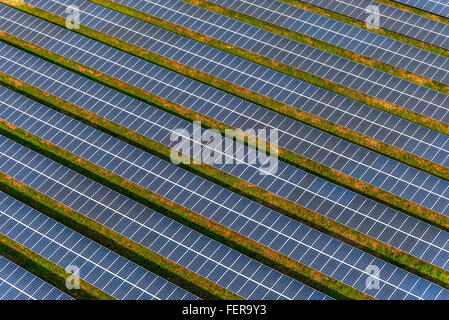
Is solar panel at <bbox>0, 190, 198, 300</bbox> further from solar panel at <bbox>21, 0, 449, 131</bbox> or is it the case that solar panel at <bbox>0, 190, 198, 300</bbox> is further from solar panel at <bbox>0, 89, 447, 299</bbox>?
solar panel at <bbox>21, 0, 449, 131</bbox>

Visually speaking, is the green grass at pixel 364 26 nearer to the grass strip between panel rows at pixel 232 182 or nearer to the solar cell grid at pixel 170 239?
the grass strip between panel rows at pixel 232 182

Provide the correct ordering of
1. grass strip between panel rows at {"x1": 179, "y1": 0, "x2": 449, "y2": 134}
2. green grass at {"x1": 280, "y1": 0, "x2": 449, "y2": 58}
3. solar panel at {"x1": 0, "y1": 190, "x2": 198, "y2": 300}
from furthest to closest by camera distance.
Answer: green grass at {"x1": 280, "y1": 0, "x2": 449, "y2": 58} < grass strip between panel rows at {"x1": 179, "y1": 0, "x2": 449, "y2": 134} < solar panel at {"x1": 0, "y1": 190, "x2": 198, "y2": 300}

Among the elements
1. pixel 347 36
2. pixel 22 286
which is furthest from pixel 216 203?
pixel 347 36

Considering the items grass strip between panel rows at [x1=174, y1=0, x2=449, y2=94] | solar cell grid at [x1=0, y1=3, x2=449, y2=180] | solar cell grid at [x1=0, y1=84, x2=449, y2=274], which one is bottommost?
solar cell grid at [x1=0, y1=84, x2=449, y2=274]

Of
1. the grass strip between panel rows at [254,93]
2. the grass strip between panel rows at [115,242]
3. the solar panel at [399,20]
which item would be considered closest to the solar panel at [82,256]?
the grass strip between panel rows at [115,242]

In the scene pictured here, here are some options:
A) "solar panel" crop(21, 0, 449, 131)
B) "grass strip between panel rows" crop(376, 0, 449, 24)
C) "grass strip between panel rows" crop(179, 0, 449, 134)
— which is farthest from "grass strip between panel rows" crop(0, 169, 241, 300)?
"grass strip between panel rows" crop(376, 0, 449, 24)
